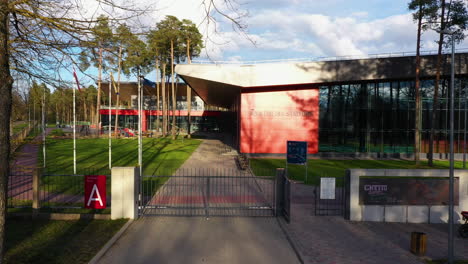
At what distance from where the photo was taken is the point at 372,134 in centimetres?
2989

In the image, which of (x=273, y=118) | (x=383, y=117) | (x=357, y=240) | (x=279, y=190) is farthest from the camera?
(x=383, y=117)

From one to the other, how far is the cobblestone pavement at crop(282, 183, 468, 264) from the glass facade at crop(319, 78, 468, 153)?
19268 millimetres

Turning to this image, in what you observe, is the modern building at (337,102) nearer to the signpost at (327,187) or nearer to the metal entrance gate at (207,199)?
the metal entrance gate at (207,199)

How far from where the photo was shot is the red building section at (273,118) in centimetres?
2770

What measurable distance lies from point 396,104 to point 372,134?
3.81 metres

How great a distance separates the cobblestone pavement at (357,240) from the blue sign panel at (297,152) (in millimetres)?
5377

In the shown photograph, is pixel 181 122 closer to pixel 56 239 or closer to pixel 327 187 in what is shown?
pixel 327 187

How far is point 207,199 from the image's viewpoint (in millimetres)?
10109

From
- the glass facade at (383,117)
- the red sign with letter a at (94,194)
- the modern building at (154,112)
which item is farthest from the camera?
the modern building at (154,112)

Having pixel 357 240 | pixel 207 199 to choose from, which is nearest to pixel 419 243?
pixel 357 240

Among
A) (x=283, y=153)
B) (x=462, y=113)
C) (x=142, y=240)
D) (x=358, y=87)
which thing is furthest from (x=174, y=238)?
(x=462, y=113)

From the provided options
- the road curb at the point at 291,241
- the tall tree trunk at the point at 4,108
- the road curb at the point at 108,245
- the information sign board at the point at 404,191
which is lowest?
the road curb at the point at 291,241

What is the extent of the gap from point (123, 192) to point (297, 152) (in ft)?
32.7

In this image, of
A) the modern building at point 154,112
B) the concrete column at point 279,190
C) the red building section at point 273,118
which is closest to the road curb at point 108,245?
the concrete column at point 279,190
